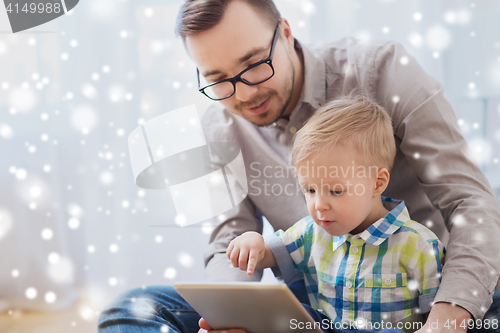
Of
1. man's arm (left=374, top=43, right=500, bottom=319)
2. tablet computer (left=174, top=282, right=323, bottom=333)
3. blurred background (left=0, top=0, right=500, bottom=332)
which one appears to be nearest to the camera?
tablet computer (left=174, top=282, right=323, bottom=333)

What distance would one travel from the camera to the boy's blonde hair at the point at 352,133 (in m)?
0.83

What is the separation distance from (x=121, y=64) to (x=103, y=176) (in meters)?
0.46

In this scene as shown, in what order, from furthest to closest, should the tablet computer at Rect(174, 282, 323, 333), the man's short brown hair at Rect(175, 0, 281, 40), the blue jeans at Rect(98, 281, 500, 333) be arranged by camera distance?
the man's short brown hair at Rect(175, 0, 281, 40)
the blue jeans at Rect(98, 281, 500, 333)
the tablet computer at Rect(174, 282, 323, 333)

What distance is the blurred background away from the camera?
159 centimetres

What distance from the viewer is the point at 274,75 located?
1054mm

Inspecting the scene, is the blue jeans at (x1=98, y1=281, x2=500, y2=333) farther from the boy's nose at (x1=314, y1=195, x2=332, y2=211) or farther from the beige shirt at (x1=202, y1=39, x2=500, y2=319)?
the boy's nose at (x1=314, y1=195, x2=332, y2=211)

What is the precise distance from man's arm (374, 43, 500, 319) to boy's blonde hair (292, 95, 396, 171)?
12cm

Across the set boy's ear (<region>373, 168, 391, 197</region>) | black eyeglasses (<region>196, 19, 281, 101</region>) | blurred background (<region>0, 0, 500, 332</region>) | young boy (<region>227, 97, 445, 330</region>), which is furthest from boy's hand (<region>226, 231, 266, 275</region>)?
blurred background (<region>0, 0, 500, 332</region>)

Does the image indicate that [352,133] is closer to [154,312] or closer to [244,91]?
[244,91]

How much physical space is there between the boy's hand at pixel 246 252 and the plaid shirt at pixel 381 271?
0.14 metres

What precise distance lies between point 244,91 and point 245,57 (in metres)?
0.08

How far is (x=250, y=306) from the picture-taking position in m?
0.73

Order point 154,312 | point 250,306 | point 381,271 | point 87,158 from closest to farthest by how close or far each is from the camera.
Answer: point 250,306
point 381,271
point 154,312
point 87,158

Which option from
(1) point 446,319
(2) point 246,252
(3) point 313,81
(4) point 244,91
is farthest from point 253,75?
(1) point 446,319
